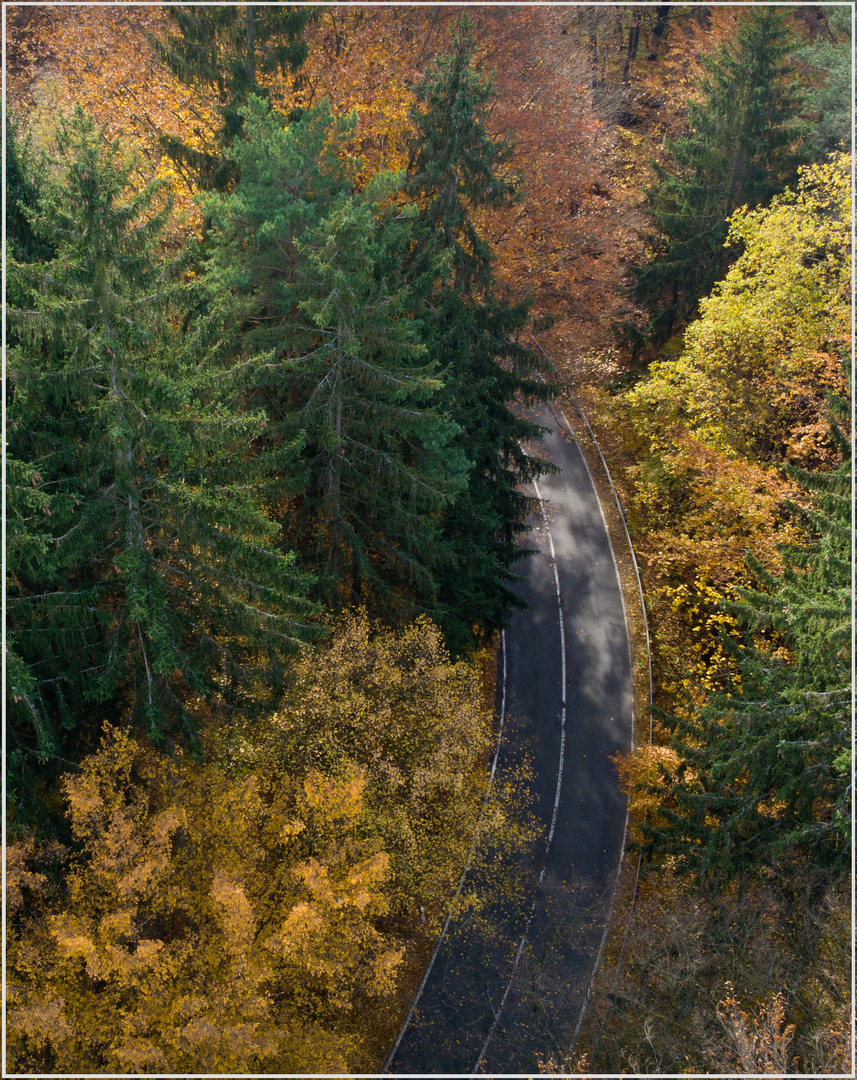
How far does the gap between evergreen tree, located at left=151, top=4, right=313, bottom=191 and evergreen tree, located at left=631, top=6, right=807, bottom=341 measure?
56.5ft

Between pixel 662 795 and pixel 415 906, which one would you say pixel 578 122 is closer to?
pixel 662 795

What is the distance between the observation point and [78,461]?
14938 millimetres

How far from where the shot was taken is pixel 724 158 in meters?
31.0

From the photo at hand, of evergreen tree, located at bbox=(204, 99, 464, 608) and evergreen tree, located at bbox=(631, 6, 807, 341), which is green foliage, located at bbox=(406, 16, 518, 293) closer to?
evergreen tree, located at bbox=(204, 99, 464, 608)

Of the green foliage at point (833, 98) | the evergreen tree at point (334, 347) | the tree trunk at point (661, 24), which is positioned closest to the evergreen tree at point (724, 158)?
the green foliage at point (833, 98)

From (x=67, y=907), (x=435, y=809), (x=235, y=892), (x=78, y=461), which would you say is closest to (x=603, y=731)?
(x=435, y=809)

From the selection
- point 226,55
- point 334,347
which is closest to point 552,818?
point 334,347

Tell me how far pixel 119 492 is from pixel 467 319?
39.7ft

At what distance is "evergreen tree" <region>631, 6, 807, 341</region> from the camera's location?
2911cm

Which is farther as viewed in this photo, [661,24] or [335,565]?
[661,24]

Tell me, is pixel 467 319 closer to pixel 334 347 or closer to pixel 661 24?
pixel 334 347

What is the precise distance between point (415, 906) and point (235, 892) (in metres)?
7.76

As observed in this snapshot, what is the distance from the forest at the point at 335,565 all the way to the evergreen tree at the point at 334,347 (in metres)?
0.14

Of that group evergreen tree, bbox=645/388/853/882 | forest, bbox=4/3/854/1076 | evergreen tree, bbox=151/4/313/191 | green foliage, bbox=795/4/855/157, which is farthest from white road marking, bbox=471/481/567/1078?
evergreen tree, bbox=151/4/313/191
